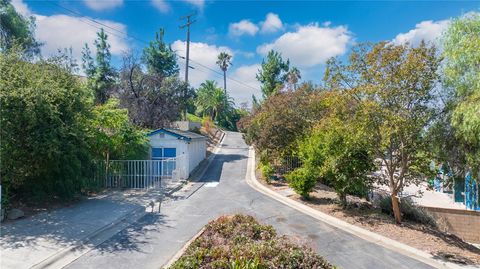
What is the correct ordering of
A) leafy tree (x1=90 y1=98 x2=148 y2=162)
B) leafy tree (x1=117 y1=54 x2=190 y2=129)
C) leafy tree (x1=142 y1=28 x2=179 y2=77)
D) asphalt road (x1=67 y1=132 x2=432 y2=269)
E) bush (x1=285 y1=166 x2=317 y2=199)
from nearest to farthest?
asphalt road (x1=67 y1=132 x2=432 y2=269), bush (x1=285 y1=166 x2=317 y2=199), leafy tree (x1=90 y1=98 x2=148 y2=162), leafy tree (x1=117 y1=54 x2=190 y2=129), leafy tree (x1=142 y1=28 x2=179 y2=77)

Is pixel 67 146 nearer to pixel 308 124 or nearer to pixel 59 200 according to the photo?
pixel 59 200

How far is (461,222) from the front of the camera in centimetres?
1366

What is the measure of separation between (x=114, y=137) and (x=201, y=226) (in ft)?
27.7

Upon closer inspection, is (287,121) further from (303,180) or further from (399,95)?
(399,95)

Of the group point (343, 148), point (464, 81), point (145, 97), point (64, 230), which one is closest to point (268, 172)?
point (343, 148)

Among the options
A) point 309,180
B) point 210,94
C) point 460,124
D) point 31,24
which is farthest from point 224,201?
point 210,94

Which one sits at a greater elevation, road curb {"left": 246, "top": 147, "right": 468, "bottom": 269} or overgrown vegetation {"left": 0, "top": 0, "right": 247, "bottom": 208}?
overgrown vegetation {"left": 0, "top": 0, "right": 247, "bottom": 208}

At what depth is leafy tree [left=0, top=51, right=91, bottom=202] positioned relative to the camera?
942 centimetres

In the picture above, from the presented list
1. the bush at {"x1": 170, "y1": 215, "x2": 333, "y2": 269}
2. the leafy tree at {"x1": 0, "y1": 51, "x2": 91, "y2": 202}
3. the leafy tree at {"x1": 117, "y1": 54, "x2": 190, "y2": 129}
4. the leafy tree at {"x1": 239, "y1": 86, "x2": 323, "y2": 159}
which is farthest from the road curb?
the leafy tree at {"x1": 117, "y1": 54, "x2": 190, "y2": 129}

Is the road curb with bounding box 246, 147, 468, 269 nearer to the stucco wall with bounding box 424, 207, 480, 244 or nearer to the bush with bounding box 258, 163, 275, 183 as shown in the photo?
the bush with bounding box 258, 163, 275, 183

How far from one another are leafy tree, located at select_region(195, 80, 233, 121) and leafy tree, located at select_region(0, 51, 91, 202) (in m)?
39.6

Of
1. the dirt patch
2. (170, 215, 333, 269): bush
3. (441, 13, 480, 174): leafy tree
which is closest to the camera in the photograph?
(170, 215, 333, 269): bush

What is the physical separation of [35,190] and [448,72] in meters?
14.2

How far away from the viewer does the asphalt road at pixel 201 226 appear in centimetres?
696
